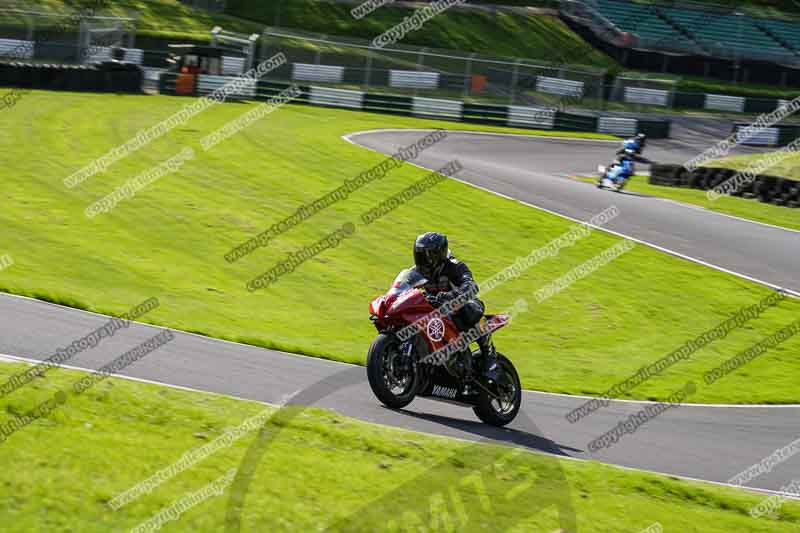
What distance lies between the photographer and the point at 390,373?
10977mm

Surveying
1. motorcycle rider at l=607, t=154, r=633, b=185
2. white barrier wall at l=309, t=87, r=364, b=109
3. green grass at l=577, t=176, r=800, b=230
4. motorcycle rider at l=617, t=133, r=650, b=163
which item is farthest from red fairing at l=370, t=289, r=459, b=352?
white barrier wall at l=309, t=87, r=364, b=109

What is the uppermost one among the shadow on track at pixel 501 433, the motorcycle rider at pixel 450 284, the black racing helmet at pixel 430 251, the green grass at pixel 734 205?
the black racing helmet at pixel 430 251

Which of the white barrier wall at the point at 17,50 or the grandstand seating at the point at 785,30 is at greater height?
the grandstand seating at the point at 785,30

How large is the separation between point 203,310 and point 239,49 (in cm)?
3099

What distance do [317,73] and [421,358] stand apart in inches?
1297

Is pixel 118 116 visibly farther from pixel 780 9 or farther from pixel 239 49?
pixel 780 9

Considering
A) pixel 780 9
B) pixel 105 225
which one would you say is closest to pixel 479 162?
pixel 105 225

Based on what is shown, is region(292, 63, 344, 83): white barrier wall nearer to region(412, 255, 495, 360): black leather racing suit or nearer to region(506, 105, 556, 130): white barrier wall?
region(506, 105, 556, 130): white barrier wall

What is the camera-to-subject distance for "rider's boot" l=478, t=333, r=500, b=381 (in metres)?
11.4

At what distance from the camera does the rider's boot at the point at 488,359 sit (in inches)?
449

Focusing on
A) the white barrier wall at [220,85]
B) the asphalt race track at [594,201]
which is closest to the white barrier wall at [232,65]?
the white barrier wall at [220,85]

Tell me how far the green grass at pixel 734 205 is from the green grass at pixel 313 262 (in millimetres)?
5753

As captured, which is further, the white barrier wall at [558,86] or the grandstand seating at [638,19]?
the grandstand seating at [638,19]

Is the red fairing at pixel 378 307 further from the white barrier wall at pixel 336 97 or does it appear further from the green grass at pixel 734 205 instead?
the white barrier wall at pixel 336 97
